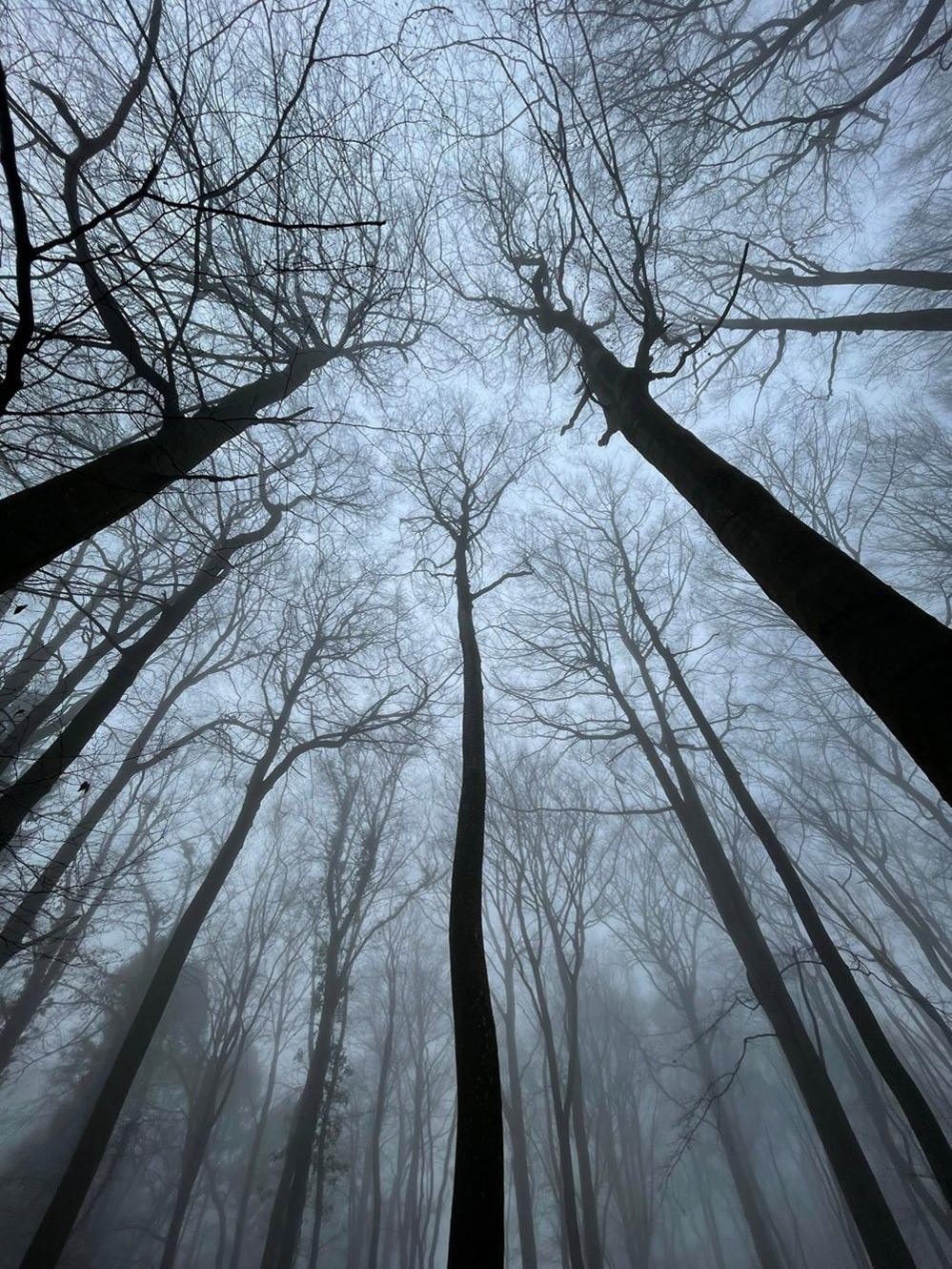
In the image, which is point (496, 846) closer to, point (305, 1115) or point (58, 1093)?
point (305, 1115)

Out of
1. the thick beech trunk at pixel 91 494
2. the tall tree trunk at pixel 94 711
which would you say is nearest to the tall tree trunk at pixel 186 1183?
the tall tree trunk at pixel 94 711

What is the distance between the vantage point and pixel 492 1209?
7.49ft

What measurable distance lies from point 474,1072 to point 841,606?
2.91 m

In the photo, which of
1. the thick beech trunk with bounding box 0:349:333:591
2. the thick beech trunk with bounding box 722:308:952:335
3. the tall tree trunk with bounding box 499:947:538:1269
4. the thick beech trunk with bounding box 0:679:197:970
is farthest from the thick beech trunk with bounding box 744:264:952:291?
the tall tree trunk with bounding box 499:947:538:1269

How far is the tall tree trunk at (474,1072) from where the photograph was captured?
220 centimetres

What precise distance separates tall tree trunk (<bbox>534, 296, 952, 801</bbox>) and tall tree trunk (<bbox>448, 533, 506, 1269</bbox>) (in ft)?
7.40

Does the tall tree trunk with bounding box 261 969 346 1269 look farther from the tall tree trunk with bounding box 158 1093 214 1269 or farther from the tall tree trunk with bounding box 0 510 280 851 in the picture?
the tall tree trunk with bounding box 0 510 280 851

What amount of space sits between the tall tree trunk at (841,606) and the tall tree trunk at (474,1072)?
2.26 metres

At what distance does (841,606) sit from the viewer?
5.18 ft

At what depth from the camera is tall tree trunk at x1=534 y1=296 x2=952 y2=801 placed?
130 cm

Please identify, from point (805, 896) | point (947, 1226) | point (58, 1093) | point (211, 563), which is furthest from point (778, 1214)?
point (211, 563)

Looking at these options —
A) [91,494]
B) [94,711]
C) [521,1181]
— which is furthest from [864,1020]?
[521,1181]

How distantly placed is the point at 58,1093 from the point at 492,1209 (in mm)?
24208

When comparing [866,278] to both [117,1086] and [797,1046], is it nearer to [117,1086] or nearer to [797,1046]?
[797,1046]
